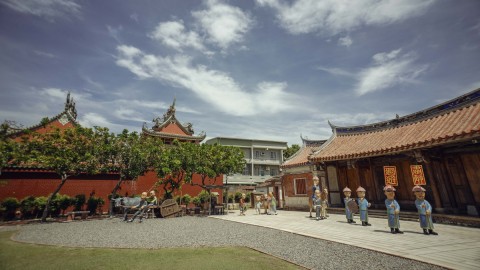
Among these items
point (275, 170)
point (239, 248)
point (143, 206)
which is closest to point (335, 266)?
point (239, 248)

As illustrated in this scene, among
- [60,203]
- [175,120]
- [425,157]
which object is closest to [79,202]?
[60,203]

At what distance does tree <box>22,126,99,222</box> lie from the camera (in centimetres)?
1184

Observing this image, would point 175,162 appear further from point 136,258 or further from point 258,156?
point 258,156

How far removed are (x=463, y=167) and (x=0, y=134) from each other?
2017 cm

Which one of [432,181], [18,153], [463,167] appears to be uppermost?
[18,153]

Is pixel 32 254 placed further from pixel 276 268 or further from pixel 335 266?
pixel 335 266

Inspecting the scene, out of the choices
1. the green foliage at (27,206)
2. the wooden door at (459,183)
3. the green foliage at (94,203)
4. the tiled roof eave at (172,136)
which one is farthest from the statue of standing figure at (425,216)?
the tiled roof eave at (172,136)

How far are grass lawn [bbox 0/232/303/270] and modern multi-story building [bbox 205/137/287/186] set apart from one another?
27993 mm

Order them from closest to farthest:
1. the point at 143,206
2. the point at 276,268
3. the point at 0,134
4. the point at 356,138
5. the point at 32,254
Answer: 1. the point at 276,268
2. the point at 32,254
3. the point at 0,134
4. the point at 143,206
5. the point at 356,138

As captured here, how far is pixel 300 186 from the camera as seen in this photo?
1625 centimetres

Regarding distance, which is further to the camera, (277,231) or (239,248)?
(277,231)

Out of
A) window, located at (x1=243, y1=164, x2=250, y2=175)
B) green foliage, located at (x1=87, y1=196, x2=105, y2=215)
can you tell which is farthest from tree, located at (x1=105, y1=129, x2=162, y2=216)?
window, located at (x1=243, y1=164, x2=250, y2=175)

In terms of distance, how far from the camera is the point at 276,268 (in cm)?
411

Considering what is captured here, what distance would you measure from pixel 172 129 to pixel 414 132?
68.7 feet
